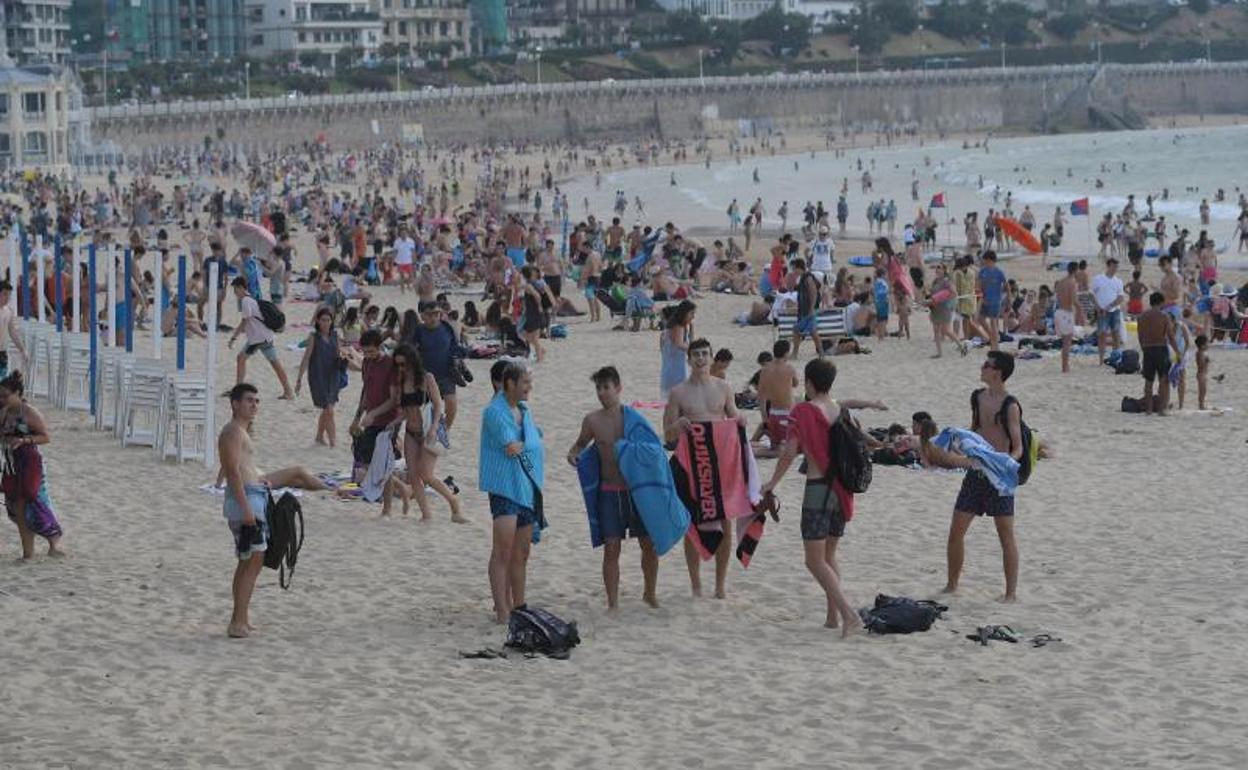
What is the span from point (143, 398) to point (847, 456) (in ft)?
21.0

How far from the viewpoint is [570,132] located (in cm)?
10588

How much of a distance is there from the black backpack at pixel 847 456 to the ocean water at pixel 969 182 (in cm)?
2921

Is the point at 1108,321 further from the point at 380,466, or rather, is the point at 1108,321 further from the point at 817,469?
the point at 817,469

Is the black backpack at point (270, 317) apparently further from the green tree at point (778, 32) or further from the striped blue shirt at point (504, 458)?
the green tree at point (778, 32)

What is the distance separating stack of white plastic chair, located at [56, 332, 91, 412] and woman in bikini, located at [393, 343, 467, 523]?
4891 millimetres

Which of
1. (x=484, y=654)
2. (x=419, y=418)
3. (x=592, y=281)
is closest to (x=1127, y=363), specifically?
(x=592, y=281)

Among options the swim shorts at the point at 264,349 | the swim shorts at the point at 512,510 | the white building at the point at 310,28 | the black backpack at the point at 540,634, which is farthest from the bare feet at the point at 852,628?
the white building at the point at 310,28

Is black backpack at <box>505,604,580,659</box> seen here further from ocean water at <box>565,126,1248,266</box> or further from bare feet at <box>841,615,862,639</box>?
ocean water at <box>565,126,1248,266</box>

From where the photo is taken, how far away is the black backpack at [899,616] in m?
8.87

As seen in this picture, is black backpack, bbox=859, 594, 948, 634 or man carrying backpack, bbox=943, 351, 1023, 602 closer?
black backpack, bbox=859, 594, 948, 634

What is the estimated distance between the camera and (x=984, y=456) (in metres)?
9.13

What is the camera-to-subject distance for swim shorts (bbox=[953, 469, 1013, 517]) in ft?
30.3

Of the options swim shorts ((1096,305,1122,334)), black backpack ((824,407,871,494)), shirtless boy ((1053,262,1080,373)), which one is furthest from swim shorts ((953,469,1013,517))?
swim shorts ((1096,305,1122,334))

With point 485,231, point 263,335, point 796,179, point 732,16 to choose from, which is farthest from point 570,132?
point 263,335
